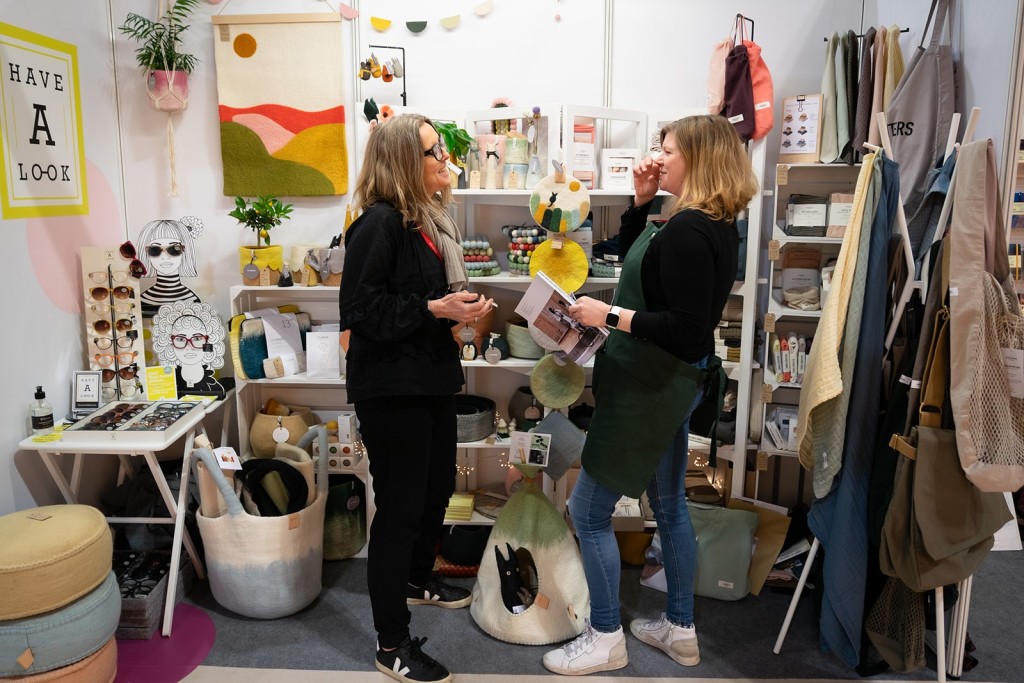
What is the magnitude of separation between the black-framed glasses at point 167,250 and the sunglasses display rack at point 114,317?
0.06m

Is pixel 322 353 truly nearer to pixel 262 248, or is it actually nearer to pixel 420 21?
pixel 262 248

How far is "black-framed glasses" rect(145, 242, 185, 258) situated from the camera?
9.59 ft

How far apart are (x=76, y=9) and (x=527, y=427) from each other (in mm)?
2259

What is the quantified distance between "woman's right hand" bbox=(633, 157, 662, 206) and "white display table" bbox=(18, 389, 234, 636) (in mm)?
1640

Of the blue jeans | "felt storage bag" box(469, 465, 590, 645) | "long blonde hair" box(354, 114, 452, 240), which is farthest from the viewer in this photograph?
"felt storage bag" box(469, 465, 590, 645)

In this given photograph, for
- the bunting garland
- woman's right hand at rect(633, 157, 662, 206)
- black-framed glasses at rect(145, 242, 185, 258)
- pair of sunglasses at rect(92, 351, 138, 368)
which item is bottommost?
pair of sunglasses at rect(92, 351, 138, 368)

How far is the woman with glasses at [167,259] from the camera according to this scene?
293 cm

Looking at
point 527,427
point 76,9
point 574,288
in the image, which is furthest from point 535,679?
point 76,9

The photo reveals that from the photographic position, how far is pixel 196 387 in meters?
2.95

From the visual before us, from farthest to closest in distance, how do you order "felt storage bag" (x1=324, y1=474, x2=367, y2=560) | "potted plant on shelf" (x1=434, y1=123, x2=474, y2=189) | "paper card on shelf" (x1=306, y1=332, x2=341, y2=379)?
"paper card on shelf" (x1=306, y1=332, x2=341, y2=379)
"felt storage bag" (x1=324, y1=474, x2=367, y2=560)
"potted plant on shelf" (x1=434, y1=123, x2=474, y2=189)

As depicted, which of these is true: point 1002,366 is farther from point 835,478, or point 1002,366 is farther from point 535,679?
point 535,679

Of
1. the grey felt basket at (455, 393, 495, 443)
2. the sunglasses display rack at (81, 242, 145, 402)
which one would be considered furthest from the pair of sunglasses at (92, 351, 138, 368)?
the grey felt basket at (455, 393, 495, 443)

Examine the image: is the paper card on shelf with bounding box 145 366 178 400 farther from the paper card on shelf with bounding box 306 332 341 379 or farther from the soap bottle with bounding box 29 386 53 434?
the paper card on shelf with bounding box 306 332 341 379

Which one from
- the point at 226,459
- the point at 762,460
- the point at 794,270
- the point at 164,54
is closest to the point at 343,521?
the point at 226,459
